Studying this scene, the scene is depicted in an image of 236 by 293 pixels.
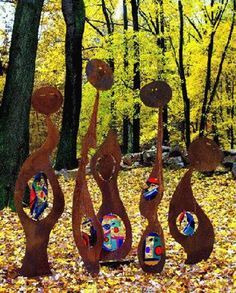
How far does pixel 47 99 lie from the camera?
595cm

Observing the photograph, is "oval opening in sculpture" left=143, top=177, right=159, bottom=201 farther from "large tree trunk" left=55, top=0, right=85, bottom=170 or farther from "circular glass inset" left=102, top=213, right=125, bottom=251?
"large tree trunk" left=55, top=0, right=85, bottom=170

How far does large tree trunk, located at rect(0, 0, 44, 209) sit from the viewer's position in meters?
8.93

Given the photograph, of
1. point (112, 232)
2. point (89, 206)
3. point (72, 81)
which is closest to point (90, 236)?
point (89, 206)

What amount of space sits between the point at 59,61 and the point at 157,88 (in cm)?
1569

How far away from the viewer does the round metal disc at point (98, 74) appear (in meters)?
5.98

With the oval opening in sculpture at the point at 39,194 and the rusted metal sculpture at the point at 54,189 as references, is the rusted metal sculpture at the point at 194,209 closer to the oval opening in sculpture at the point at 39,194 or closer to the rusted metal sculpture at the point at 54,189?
the rusted metal sculpture at the point at 54,189

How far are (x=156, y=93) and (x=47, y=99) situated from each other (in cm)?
141

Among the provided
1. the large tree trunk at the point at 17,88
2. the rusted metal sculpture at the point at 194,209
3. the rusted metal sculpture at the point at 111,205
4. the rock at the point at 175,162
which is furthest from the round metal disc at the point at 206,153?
the rock at the point at 175,162

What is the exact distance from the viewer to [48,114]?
6.03 m

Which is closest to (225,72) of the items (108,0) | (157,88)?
(108,0)

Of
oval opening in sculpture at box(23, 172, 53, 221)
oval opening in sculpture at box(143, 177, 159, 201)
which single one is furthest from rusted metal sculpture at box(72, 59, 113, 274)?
oval opening in sculpture at box(143, 177, 159, 201)

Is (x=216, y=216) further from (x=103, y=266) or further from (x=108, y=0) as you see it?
(x=108, y=0)

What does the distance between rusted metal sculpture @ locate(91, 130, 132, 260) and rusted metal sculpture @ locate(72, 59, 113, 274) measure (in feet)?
1.37

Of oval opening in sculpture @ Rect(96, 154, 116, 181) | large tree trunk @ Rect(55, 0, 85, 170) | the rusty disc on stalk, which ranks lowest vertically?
oval opening in sculpture @ Rect(96, 154, 116, 181)
